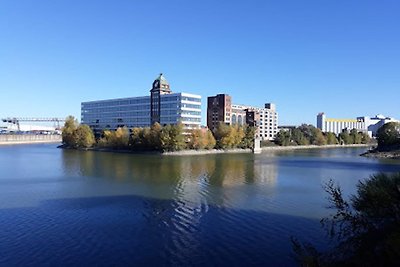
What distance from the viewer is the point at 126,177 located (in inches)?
1006

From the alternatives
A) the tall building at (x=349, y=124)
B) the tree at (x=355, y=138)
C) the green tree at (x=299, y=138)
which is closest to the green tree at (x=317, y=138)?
the green tree at (x=299, y=138)

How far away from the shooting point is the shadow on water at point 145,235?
940cm

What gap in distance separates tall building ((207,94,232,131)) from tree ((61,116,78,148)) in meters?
31.0

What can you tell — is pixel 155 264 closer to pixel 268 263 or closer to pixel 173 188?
pixel 268 263

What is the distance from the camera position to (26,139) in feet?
312

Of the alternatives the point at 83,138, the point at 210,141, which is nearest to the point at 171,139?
the point at 210,141

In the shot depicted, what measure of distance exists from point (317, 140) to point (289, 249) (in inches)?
3457

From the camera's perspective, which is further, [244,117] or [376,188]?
[244,117]

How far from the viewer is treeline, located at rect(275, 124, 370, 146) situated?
8494 cm

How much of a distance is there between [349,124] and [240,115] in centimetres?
7729

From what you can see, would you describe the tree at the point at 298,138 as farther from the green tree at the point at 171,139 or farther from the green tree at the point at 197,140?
the green tree at the point at 171,139

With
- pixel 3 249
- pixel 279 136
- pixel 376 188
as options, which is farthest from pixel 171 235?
pixel 279 136

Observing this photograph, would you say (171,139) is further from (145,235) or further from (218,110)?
(145,235)

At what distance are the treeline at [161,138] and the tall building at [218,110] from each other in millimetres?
12988
